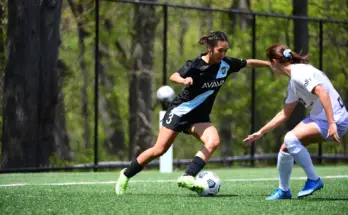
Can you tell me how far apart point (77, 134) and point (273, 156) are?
5211 millimetres

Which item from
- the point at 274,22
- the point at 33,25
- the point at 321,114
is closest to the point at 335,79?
the point at 274,22

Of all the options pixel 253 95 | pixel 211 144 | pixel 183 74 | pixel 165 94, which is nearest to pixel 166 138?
pixel 211 144

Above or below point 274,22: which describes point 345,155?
below

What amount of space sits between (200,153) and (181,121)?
1.37 feet

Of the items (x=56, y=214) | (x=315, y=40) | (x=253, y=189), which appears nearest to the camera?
(x=56, y=214)

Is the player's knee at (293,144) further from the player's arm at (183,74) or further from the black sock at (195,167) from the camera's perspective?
the player's arm at (183,74)

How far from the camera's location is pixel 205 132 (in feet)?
31.6

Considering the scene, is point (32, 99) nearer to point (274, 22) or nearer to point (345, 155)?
point (274, 22)

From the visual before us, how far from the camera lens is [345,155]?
21234 millimetres

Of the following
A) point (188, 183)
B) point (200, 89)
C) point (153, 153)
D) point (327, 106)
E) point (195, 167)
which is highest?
point (200, 89)

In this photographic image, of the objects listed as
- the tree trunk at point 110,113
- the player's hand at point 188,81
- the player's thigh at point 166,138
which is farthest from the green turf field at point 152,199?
the tree trunk at point 110,113

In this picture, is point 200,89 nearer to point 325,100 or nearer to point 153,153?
point 153,153

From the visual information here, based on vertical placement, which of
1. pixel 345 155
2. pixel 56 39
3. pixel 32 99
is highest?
pixel 56 39

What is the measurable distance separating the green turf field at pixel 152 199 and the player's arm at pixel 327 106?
0.67 meters
